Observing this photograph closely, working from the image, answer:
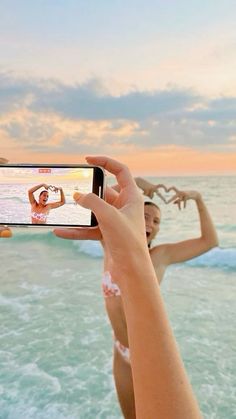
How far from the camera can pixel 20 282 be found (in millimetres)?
9805

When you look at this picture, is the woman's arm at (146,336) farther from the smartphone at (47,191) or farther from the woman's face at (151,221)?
the woman's face at (151,221)

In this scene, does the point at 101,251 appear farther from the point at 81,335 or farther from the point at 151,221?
the point at 151,221

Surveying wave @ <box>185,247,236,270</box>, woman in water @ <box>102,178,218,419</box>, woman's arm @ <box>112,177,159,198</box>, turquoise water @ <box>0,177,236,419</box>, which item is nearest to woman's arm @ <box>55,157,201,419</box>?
woman in water @ <box>102,178,218,419</box>

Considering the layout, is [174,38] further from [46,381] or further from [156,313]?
[156,313]

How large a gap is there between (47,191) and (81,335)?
5.12 m

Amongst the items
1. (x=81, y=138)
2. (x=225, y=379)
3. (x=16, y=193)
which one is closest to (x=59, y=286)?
(x=225, y=379)

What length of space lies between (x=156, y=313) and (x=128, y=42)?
2167cm

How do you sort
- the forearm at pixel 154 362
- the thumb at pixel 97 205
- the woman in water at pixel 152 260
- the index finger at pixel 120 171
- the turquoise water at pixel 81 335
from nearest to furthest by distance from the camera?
the forearm at pixel 154 362 → the thumb at pixel 97 205 → the index finger at pixel 120 171 → the woman in water at pixel 152 260 → the turquoise water at pixel 81 335

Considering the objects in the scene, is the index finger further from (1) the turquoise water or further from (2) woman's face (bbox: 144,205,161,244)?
(1) the turquoise water

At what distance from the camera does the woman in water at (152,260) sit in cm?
305

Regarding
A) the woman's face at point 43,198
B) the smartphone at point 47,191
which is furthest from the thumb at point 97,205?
the woman's face at point 43,198

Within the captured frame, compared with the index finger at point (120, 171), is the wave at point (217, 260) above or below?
below

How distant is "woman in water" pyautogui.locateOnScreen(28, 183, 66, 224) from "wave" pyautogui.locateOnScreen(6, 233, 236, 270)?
8678 millimetres

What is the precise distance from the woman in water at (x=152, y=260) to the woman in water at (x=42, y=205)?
134cm
